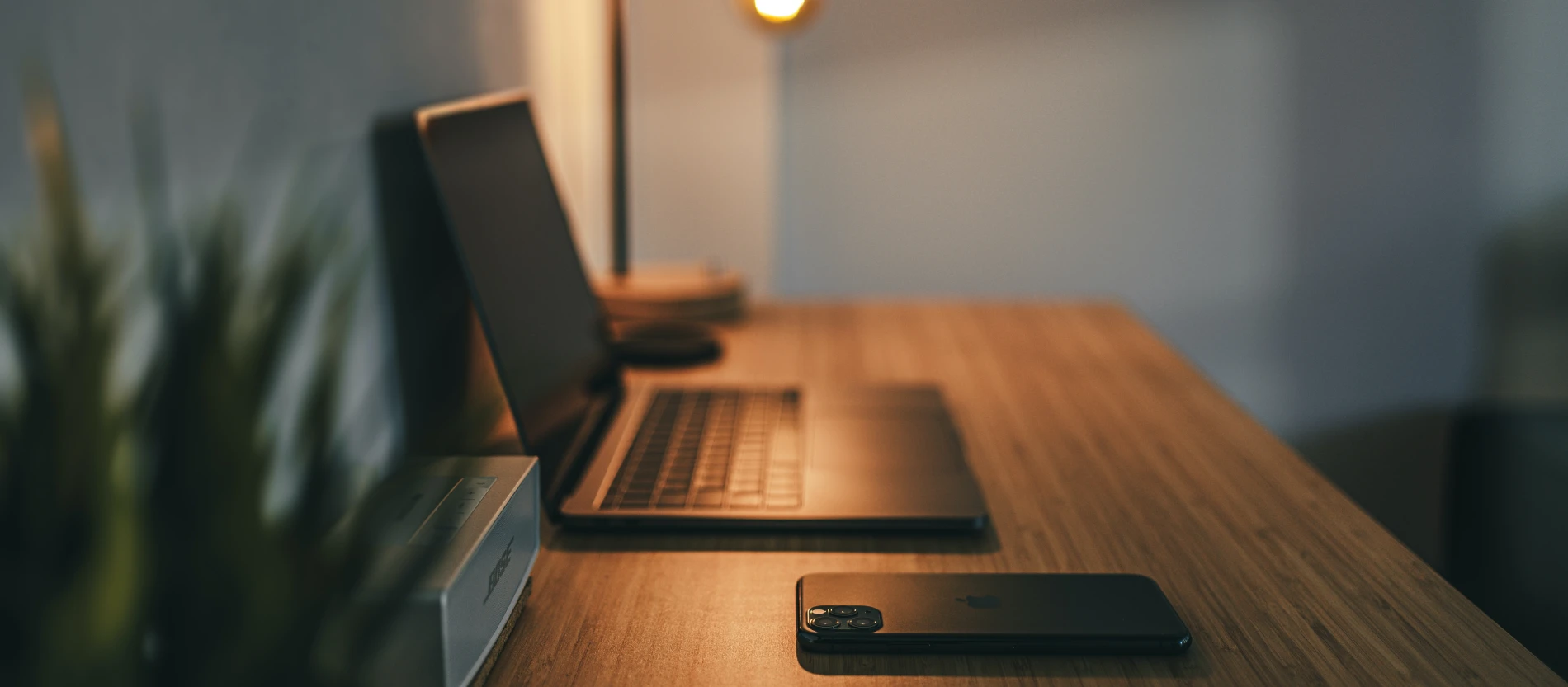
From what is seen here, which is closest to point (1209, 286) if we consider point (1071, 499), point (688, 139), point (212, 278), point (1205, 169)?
point (1205, 169)

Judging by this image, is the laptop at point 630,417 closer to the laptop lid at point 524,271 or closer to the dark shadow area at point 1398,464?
the laptop lid at point 524,271

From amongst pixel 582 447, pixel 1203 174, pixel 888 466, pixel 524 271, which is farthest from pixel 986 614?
pixel 1203 174

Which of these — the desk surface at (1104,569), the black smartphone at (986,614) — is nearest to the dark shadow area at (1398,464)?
the desk surface at (1104,569)

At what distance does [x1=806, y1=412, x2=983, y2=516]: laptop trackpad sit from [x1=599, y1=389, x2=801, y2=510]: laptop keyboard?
0.02 metres

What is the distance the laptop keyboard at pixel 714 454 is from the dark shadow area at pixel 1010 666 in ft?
0.72

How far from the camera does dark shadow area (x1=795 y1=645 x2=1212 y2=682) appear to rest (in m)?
0.64

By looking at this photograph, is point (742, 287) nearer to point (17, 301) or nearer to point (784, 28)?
point (784, 28)

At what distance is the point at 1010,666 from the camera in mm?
652

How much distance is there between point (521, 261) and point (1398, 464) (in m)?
1.94

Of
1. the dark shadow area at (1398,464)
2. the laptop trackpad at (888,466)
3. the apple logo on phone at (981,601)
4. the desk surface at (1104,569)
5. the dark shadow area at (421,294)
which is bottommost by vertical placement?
the dark shadow area at (1398,464)

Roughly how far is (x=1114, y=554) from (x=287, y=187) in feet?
1.94

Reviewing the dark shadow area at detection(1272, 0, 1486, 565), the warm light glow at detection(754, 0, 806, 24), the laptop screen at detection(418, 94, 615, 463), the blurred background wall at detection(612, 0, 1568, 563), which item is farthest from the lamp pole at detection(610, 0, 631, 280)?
the dark shadow area at detection(1272, 0, 1486, 565)

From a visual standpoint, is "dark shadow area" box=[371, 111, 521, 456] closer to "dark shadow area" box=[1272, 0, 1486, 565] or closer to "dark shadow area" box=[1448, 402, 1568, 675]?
"dark shadow area" box=[1448, 402, 1568, 675]

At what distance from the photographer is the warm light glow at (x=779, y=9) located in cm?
145
